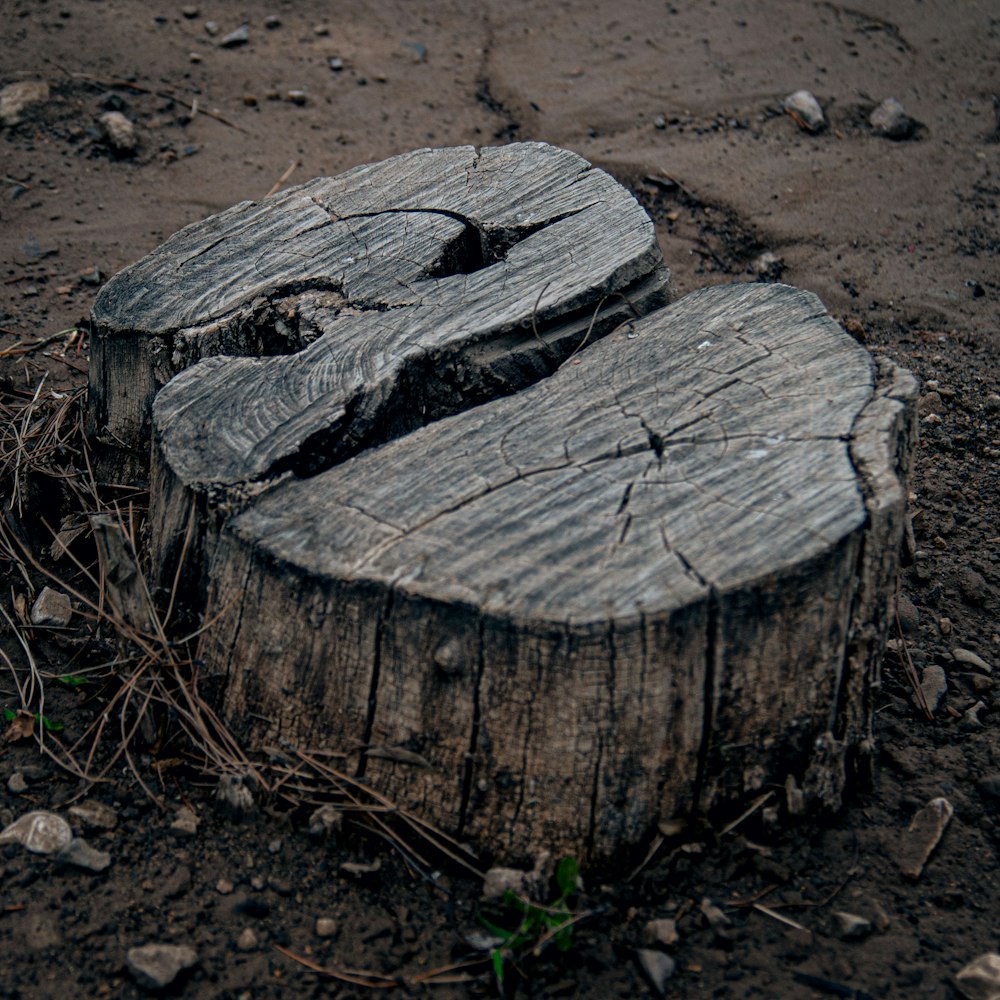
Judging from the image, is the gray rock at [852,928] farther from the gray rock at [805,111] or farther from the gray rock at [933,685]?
the gray rock at [805,111]

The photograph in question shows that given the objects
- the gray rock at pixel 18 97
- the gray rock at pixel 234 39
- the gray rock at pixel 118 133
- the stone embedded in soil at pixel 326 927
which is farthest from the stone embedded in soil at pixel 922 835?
the gray rock at pixel 234 39

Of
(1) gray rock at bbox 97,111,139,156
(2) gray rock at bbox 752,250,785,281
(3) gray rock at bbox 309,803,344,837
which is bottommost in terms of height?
(3) gray rock at bbox 309,803,344,837

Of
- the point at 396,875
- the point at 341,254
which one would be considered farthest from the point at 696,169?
the point at 396,875

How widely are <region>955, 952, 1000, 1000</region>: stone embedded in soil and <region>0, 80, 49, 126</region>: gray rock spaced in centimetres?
509

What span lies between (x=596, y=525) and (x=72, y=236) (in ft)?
10.9

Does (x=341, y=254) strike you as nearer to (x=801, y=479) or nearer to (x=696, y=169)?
(x=801, y=479)

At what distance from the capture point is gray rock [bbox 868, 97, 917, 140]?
16.8 feet

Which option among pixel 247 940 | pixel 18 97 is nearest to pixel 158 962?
pixel 247 940

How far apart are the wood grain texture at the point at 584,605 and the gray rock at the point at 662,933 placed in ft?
0.54

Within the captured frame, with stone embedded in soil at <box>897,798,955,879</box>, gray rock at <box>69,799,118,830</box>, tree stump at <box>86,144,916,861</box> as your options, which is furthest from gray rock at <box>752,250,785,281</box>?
gray rock at <box>69,799,118,830</box>

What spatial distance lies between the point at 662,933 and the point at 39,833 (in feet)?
4.21

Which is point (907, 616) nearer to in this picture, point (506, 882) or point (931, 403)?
point (931, 403)

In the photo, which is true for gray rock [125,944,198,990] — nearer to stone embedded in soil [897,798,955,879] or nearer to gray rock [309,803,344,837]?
gray rock [309,803,344,837]

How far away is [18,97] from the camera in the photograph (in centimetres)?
487
